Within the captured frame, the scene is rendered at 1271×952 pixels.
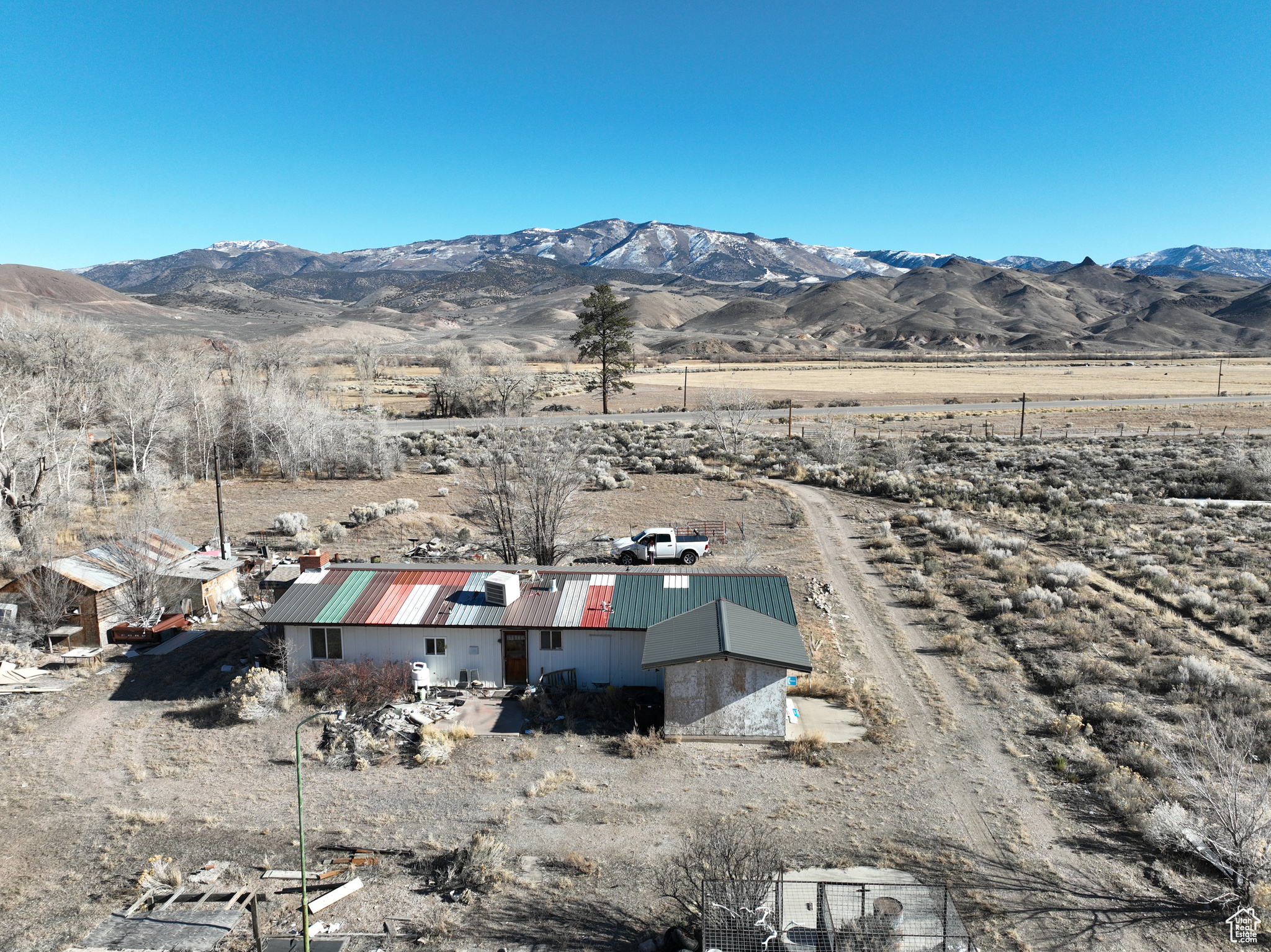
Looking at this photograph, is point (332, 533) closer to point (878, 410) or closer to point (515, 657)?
point (515, 657)

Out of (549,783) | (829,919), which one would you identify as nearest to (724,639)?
(549,783)

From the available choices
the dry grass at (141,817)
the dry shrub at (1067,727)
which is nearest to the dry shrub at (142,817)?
the dry grass at (141,817)

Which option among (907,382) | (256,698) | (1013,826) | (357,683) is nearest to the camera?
(1013,826)

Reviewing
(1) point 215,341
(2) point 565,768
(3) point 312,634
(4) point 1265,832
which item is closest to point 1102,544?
(4) point 1265,832

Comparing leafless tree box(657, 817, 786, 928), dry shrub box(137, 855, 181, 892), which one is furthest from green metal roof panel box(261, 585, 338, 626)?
leafless tree box(657, 817, 786, 928)

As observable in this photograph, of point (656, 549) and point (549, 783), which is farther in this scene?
point (656, 549)

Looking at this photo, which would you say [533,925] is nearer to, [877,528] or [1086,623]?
[1086,623]
